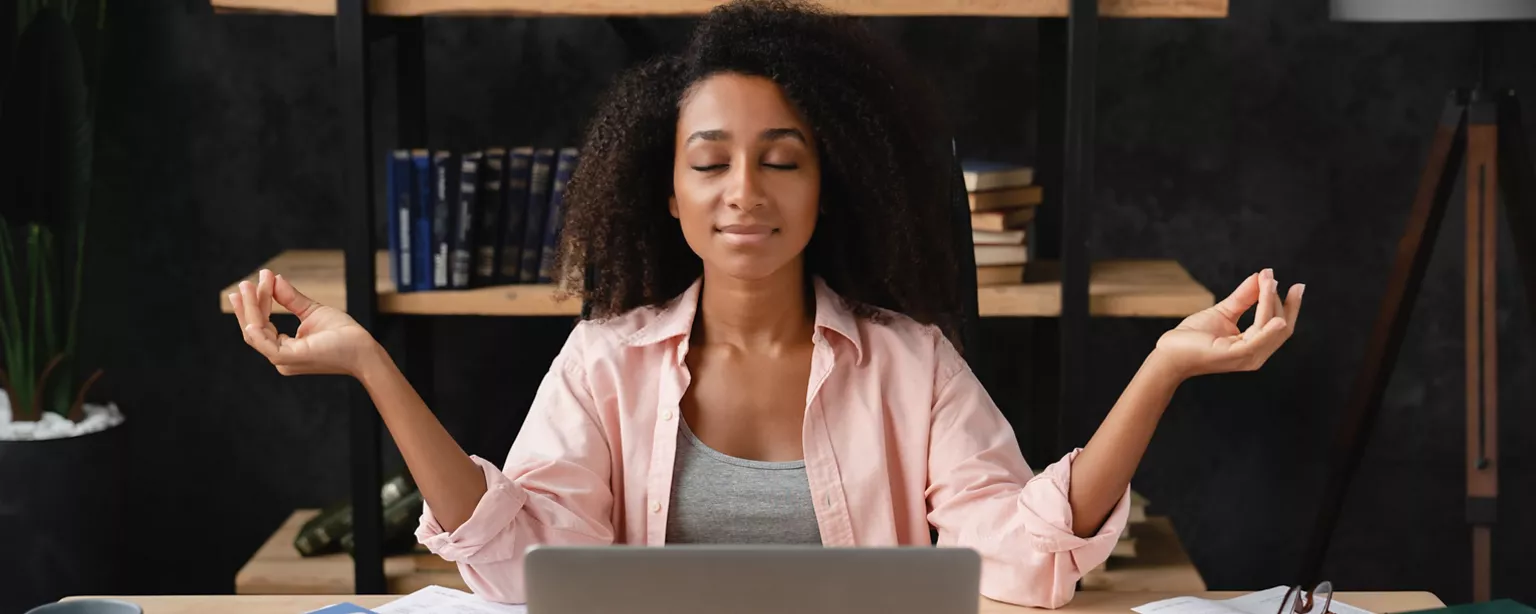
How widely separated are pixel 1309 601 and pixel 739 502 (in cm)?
55

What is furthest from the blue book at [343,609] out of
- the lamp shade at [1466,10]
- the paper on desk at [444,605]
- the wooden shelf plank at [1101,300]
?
the lamp shade at [1466,10]

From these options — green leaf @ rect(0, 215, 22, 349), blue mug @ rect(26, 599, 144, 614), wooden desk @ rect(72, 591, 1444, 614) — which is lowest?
wooden desk @ rect(72, 591, 1444, 614)

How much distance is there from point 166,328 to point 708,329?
1486 millimetres

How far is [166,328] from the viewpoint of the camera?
2.78 metres

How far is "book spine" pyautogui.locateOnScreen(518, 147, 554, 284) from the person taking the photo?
2.30m

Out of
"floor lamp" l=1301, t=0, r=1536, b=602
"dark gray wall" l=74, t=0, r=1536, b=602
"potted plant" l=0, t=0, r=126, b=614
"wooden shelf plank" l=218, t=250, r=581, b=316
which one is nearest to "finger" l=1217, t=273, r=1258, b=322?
"floor lamp" l=1301, t=0, r=1536, b=602

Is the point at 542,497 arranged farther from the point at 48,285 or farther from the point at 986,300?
the point at 48,285

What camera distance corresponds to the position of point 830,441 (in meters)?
1.62

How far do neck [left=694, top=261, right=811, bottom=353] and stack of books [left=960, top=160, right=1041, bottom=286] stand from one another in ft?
2.09

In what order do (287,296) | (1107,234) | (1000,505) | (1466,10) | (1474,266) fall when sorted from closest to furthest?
(287,296) → (1000,505) → (1466,10) → (1474,266) → (1107,234)

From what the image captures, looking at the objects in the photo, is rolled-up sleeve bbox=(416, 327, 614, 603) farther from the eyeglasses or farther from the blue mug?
the eyeglasses

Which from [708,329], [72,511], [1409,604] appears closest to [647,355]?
[708,329]

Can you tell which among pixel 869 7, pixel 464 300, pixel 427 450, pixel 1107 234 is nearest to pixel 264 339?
pixel 427 450

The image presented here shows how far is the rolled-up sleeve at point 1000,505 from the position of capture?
4.75 feet
